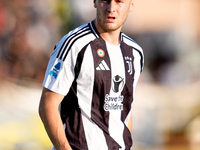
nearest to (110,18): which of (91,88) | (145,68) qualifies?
(91,88)

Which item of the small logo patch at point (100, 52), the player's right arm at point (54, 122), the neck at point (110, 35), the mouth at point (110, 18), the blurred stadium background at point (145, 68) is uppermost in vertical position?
the mouth at point (110, 18)

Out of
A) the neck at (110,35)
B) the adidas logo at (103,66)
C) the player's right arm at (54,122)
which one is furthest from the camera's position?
the neck at (110,35)

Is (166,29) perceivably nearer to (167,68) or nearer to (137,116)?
(167,68)

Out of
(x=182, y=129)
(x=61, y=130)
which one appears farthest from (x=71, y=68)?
(x=182, y=129)

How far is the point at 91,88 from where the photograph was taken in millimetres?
2746

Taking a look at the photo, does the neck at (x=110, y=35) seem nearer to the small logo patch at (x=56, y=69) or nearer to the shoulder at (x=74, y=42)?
the shoulder at (x=74, y=42)

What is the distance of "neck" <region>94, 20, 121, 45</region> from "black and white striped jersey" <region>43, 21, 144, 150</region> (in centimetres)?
3

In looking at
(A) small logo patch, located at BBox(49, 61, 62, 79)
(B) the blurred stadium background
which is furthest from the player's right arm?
(B) the blurred stadium background

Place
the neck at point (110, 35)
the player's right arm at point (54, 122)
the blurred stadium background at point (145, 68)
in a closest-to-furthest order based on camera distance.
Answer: the player's right arm at point (54, 122), the neck at point (110, 35), the blurred stadium background at point (145, 68)

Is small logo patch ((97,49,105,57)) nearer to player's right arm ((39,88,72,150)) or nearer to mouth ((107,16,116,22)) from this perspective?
mouth ((107,16,116,22))

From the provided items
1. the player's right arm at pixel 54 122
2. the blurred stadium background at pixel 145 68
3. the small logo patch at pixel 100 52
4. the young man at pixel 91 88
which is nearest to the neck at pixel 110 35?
the young man at pixel 91 88

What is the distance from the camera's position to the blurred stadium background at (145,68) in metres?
7.03

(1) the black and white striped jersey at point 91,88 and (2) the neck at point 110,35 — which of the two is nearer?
(1) the black and white striped jersey at point 91,88

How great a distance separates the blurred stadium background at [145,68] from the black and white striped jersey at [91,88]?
3925 mm
